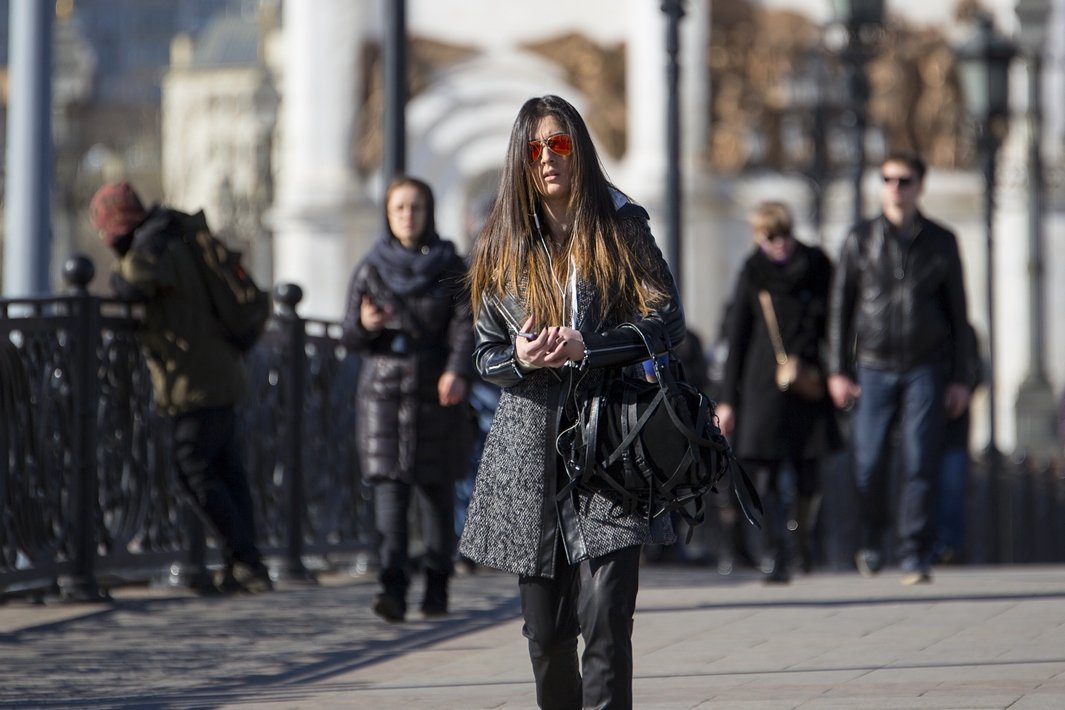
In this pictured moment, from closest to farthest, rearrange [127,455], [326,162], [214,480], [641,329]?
[641,329] < [214,480] < [127,455] < [326,162]

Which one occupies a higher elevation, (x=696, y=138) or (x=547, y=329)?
(x=696, y=138)

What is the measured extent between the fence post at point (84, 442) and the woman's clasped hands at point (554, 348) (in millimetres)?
4365

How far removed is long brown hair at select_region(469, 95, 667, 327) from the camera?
5.32 meters

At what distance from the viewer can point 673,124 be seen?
13141 millimetres

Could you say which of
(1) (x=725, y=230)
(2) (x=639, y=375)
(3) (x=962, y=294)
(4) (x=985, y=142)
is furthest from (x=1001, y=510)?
(1) (x=725, y=230)

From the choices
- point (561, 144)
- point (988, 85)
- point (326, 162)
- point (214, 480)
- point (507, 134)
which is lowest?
point (214, 480)

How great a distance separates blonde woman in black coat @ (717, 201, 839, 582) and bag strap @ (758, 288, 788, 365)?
0.01 m

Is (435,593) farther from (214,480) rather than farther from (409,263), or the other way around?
(409,263)

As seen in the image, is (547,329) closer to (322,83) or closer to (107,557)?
(107,557)

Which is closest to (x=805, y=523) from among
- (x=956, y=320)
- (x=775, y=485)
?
(x=775, y=485)

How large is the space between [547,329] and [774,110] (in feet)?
91.6

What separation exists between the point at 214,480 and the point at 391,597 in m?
1.16

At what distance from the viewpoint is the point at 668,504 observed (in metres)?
5.18

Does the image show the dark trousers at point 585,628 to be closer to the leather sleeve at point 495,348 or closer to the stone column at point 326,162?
the leather sleeve at point 495,348
